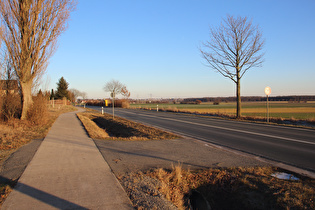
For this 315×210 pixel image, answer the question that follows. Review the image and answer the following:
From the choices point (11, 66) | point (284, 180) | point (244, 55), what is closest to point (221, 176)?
point (284, 180)

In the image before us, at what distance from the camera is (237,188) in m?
4.77

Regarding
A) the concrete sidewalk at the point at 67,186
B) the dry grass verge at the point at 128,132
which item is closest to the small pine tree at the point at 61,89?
the dry grass verge at the point at 128,132

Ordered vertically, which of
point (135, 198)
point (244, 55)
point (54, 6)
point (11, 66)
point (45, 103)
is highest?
point (54, 6)

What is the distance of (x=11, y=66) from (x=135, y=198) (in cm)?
1392

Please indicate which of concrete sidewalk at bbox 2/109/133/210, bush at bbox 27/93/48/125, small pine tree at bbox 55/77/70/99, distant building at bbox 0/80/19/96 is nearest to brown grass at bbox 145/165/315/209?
concrete sidewalk at bbox 2/109/133/210

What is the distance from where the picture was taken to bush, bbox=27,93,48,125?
13.7 metres

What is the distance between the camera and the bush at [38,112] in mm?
13672

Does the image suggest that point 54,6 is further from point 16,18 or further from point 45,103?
point 45,103

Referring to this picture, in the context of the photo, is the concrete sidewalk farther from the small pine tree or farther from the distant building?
the small pine tree

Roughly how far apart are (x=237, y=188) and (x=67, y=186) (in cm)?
334

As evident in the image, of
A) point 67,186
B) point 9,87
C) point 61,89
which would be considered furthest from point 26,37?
point 61,89

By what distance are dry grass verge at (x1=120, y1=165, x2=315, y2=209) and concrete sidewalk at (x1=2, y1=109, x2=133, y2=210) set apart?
38cm

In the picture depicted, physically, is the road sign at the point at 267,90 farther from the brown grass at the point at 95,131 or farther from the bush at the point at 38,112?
the bush at the point at 38,112

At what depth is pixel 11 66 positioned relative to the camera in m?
14.1
